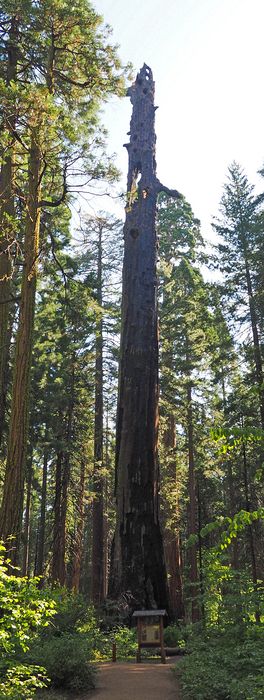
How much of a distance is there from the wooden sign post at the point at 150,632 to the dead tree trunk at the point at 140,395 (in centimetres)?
134

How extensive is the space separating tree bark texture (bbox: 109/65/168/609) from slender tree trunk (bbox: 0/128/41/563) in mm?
1981

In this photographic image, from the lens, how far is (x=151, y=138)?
12688 millimetres

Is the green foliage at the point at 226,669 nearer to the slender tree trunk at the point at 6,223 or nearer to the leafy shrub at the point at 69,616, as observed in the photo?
the leafy shrub at the point at 69,616

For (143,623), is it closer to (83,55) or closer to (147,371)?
(147,371)

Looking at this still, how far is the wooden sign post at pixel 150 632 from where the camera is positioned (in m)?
6.95

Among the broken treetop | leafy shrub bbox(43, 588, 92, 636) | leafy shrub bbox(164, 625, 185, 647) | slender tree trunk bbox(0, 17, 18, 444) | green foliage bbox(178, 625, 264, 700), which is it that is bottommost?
leafy shrub bbox(164, 625, 185, 647)

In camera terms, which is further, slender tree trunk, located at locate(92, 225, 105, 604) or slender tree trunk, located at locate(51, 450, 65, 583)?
slender tree trunk, located at locate(92, 225, 105, 604)

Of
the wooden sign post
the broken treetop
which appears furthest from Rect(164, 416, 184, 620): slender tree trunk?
the wooden sign post

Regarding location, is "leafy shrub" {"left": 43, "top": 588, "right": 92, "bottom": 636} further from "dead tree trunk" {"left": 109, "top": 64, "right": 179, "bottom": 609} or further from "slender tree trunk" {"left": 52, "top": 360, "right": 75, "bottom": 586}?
"slender tree trunk" {"left": 52, "top": 360, "right": 75, "bottom": 586}

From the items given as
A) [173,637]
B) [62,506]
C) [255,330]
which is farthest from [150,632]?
[255,330]

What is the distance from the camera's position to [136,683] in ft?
18.6

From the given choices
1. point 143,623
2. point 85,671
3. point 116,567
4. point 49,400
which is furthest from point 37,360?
point 85,671

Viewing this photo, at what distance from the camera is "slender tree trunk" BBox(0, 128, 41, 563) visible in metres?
7.11

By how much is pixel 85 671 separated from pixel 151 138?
37.8 ft
